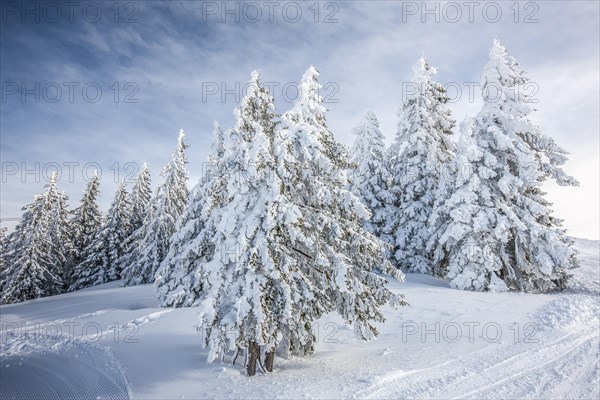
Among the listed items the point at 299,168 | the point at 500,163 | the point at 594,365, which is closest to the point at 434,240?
the point at 500,163

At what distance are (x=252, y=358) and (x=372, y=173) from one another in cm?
1880

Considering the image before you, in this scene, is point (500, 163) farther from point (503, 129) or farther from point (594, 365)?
point (594, 365)

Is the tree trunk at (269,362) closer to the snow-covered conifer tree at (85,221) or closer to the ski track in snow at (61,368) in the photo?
the ski track in snow at (61,368)

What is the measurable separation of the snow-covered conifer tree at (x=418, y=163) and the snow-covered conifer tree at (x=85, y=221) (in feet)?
108

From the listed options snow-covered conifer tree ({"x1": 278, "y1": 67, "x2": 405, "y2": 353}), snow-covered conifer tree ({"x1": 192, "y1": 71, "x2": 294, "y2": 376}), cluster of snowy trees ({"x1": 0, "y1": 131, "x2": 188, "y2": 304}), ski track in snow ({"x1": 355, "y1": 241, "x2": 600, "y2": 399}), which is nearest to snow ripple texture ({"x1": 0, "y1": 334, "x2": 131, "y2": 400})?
snow-covered conifer tree ({"x1": 192, "y1": 71, "x2": 294, "y2": 376})

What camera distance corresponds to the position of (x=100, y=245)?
3650 centimetres

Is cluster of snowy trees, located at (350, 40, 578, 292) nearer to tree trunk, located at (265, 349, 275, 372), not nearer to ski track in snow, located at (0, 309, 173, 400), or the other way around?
tree trunk, located at (265, 349, 275, 372)

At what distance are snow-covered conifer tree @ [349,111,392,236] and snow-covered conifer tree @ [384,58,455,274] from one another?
71 cm

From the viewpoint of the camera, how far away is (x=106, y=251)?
3731 cm

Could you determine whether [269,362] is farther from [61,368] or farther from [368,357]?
[61,368]

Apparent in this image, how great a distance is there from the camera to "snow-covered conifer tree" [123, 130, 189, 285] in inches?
1182

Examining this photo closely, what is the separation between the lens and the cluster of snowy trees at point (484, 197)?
18141mm

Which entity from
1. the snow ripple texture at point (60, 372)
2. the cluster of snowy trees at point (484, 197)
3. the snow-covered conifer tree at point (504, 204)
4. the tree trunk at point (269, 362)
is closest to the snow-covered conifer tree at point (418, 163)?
the cluster of snowy trees at point (484, 197)

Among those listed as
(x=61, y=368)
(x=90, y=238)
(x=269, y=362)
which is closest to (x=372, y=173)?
(x=269, y=362)
